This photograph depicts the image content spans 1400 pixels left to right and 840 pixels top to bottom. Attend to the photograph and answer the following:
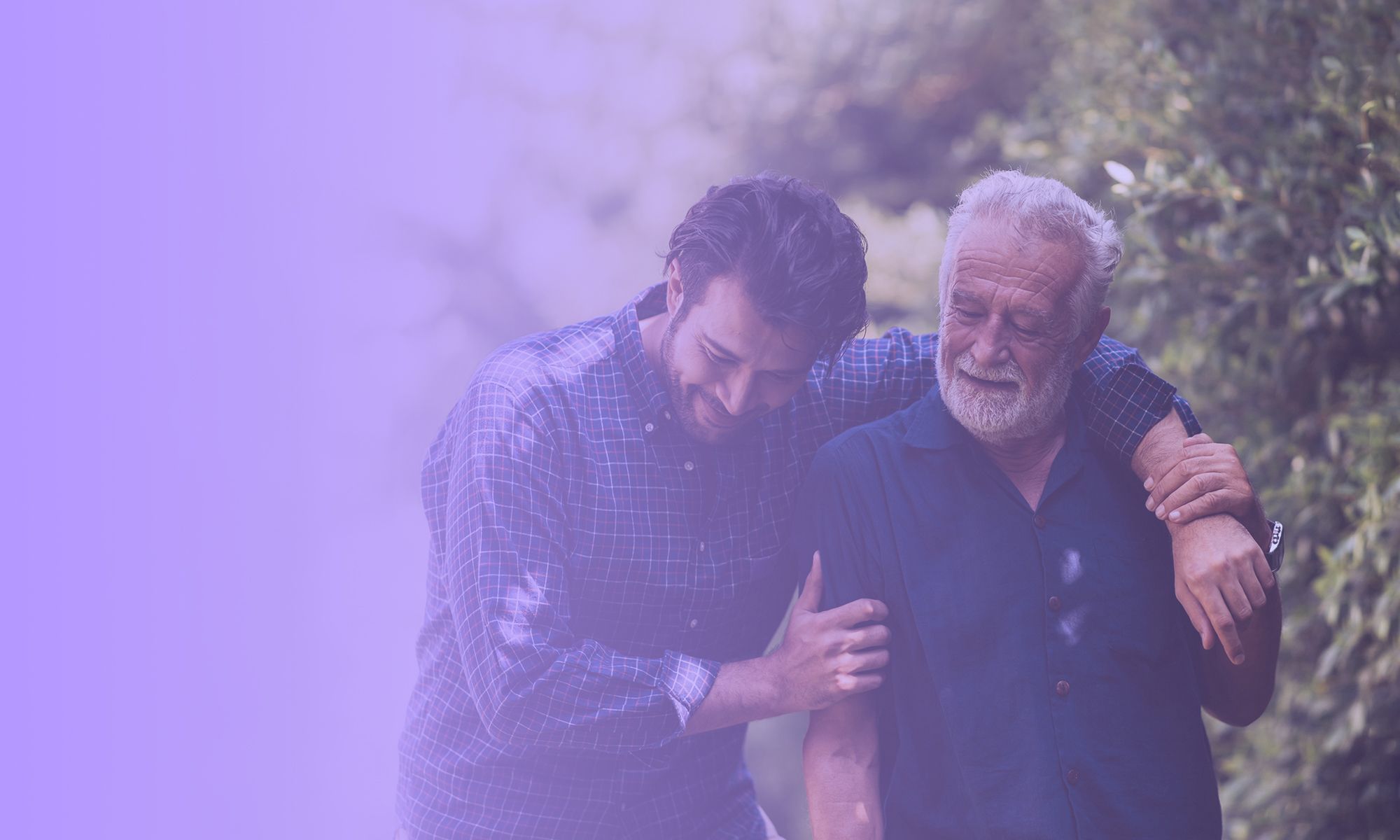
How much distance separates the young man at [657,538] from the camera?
1868 millimetres

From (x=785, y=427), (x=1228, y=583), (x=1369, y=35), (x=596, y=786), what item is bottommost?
(x=596, y=786)

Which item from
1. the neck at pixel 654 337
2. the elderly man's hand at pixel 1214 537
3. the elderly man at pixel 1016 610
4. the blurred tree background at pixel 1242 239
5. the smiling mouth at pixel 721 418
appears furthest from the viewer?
the blurred tree background at pixel 1242 239

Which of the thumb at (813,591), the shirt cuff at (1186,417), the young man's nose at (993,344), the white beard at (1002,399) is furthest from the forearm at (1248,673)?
the thumb at (813,591)

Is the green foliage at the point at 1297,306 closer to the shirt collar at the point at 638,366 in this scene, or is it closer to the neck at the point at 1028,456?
the neck at the point at 1028,456

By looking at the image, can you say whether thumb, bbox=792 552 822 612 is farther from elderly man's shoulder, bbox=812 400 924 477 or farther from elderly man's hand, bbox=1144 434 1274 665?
elderly man's hand, bbox=1144 434 1274 665

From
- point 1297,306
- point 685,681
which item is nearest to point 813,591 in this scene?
point 685,681

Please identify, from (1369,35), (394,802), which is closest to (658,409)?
(394,802)

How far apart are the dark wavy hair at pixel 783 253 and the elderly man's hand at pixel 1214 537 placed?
62cm

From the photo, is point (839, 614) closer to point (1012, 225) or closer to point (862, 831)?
point (862, 831)

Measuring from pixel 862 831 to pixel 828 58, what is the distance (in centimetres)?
454

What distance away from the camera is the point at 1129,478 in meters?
2.06

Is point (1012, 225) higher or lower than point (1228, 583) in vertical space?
higher

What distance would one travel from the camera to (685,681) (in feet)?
6.14

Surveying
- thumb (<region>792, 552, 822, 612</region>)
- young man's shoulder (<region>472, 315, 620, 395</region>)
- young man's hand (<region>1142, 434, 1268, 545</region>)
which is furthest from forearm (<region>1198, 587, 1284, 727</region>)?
young man's shoulder (<region>472, 315, 620, 395</region>)
